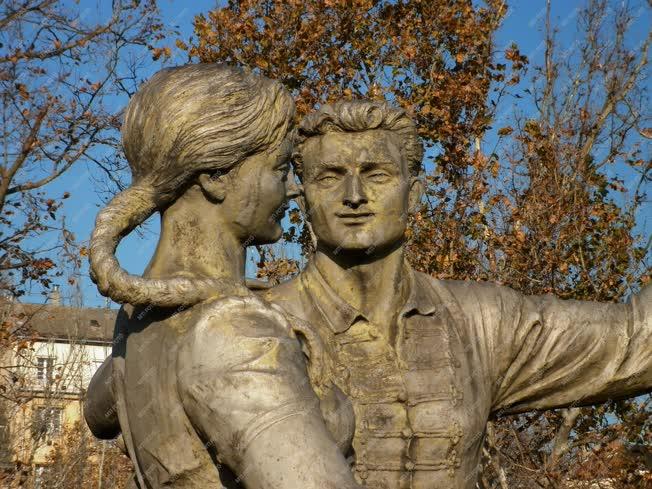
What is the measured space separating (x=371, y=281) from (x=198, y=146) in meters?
1.38

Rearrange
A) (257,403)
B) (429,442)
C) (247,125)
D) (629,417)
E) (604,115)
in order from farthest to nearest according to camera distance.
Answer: (604,115)
(629,417)
(429,442)
(247,125)
(257,403)

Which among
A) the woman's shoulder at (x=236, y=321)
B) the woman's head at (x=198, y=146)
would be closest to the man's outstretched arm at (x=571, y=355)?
the woman's head at (x=198, y=146)

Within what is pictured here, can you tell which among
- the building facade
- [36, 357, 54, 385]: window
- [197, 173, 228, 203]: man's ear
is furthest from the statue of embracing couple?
[36, 357, 54, 385]: window

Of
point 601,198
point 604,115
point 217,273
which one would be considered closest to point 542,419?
point 601,198

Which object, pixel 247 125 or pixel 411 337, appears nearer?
pixel 247 125

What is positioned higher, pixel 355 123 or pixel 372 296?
pixel 355 123

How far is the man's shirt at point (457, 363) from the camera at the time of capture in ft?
14.8

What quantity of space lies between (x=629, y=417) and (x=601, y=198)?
7.06 ft

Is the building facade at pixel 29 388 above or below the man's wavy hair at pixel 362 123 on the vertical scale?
below

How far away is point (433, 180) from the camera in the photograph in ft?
43.4

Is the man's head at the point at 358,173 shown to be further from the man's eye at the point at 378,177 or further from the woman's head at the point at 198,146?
the woman's head at the point at 198,146

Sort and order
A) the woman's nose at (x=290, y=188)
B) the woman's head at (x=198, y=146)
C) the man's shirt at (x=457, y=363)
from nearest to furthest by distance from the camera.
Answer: the woman's head at (x=198, y=146) < the woman's nose at (x=290, y=188) < the man's shirt at (x=457, y=363)

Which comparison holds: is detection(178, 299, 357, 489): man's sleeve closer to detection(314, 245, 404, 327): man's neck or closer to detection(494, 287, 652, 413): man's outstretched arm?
detection(314, 245, 404, 327): man's neck

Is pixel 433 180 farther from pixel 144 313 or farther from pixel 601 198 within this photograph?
pixel 144 313
